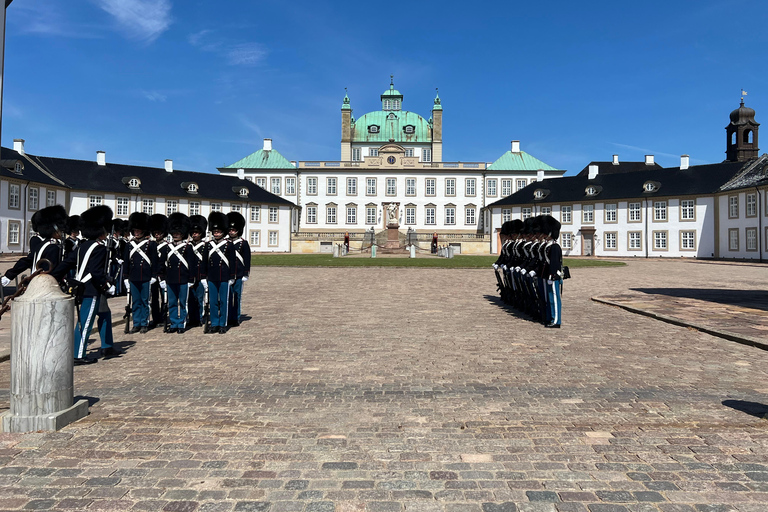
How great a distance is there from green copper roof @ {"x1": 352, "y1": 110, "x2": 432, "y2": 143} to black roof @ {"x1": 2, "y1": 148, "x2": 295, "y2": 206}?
73.7 feet

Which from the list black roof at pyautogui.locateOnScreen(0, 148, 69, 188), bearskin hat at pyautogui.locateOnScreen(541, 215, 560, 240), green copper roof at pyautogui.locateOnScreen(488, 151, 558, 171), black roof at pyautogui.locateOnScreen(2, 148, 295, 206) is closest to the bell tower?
green copper roof at pyautogui.locateOnScreen(488, 151, 558, 171)

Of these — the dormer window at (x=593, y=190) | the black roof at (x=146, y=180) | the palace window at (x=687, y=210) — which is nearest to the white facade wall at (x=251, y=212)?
the black roof at (x=146, y=180)

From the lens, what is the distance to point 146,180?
57812 mm

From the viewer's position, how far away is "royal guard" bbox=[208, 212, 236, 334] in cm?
919

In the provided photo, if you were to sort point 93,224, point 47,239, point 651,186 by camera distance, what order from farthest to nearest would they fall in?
point 651,186
point 47,239
point 93,224

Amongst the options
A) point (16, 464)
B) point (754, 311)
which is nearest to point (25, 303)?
point (16, 464)

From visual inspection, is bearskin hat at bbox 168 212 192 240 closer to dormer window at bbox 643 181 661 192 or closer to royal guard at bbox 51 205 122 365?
royal guard at bbox 51 205 122 365

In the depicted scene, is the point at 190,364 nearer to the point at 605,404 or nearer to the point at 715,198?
the point at 605,404

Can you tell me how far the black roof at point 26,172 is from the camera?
144 ft

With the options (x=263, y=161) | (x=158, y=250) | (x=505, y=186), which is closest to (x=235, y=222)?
(x=158, y=250)

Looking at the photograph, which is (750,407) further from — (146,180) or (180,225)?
(146,180)

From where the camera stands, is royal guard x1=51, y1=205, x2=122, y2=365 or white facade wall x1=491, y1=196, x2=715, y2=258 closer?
royal guard x1=51, y1=205, x2=122, y2=365

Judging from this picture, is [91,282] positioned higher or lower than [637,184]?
lower

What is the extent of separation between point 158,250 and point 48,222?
2227 mm
